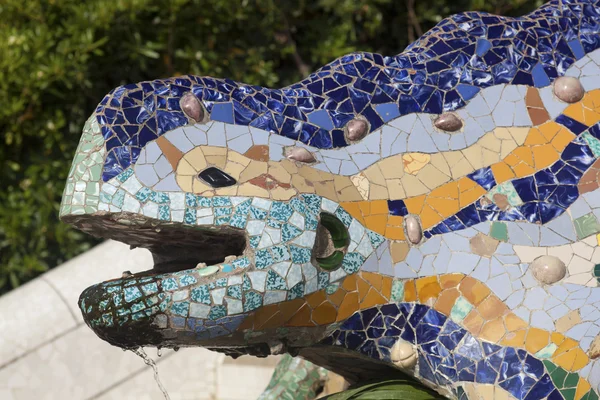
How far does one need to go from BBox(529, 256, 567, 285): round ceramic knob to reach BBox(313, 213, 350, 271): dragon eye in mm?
543

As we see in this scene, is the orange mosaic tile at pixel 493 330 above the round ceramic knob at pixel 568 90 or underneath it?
underneath

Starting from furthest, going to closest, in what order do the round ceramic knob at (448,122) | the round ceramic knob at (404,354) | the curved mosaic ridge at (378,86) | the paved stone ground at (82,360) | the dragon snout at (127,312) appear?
the paved stone ground at (82,360)
the round ceramic knob at (448,122)
the round ceramic knob at (404,354)
the curved mosaic ridge at (378,86)
the dragon snout at (127,312)

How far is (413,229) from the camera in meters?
2.88

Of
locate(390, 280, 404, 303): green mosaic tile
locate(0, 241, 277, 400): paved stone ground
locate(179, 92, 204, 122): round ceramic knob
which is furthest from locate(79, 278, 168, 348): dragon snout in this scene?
locate(0, 241, 277, 400): paved stone ground

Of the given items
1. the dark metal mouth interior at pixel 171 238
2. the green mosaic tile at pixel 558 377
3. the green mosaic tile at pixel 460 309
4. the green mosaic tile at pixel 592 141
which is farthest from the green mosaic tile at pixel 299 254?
the green mosaic tile at pixel 592 141

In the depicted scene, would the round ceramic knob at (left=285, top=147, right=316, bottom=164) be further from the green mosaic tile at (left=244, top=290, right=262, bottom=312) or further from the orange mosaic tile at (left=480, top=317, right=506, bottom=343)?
the orange mosaic tile at (left=480, top=317, right=506, bottom=343)

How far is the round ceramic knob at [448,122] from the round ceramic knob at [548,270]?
1.51ft

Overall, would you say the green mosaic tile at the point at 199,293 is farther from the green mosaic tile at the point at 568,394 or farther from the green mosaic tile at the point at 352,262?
the green mosaic tile at the point at 568,394

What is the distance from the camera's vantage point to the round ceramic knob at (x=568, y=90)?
10.1 ft

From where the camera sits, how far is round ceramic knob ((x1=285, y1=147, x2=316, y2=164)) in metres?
2.78

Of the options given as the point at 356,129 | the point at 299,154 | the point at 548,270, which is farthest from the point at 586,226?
the point at 299,154

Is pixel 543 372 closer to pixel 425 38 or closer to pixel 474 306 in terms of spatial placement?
pixel 474 306

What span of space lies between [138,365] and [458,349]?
2.12 m

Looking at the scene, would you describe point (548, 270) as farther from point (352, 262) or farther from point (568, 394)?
point (352, 262)
